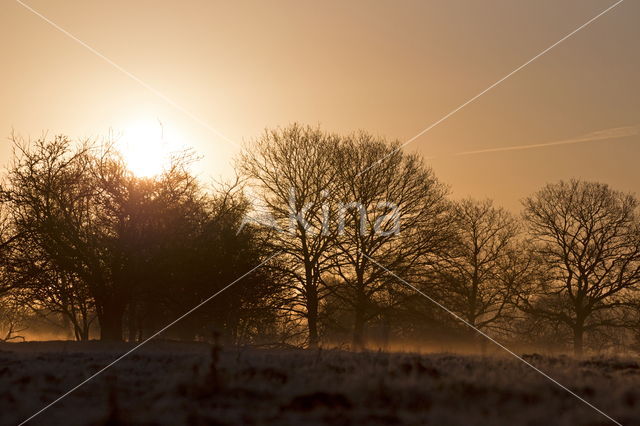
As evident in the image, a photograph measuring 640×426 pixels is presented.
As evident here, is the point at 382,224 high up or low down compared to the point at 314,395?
up

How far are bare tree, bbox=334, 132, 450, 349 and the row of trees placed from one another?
81 millimetres

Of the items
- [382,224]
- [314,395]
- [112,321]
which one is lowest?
[314,395]

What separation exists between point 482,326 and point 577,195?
1146cm

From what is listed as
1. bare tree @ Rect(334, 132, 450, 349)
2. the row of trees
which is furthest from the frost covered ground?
bare tree @ Rect(334, 132, 450, 349)

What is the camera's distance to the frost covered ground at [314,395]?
5723 mm

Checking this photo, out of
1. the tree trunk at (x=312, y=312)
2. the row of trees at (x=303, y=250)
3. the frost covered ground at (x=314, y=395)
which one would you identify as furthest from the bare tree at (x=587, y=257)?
the frost covered ground at (x=314, y=395)

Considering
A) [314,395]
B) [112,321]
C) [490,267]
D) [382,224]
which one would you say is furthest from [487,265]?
[314,395]

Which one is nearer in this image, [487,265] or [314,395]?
[314,395]

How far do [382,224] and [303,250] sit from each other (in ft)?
15.2

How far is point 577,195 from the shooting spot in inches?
1673

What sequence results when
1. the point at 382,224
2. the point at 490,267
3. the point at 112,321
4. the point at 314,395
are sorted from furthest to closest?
the point at 490,267
the point at 382,224
the point at 112,321
the point at 314,395

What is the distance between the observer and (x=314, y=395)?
21.3 ft

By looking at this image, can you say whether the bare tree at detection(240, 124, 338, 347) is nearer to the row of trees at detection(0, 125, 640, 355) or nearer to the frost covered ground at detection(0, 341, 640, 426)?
the row of trees at detection(0, 125, 640, 355)

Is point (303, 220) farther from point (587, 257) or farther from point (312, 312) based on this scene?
point (587, 257)
